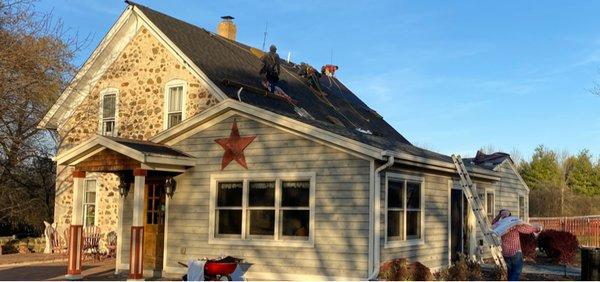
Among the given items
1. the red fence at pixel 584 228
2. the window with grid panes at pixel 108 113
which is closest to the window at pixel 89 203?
the window with grid panes at pixel 108 113

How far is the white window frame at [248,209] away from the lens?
1320 centimetres

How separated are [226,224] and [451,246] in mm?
5938

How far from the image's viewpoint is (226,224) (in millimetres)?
14219

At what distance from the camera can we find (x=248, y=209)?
45.9ft

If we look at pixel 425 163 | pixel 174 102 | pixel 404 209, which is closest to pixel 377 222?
pixel 404 209

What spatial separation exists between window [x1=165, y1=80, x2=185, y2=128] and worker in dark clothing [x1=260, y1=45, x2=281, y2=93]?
8.54ft

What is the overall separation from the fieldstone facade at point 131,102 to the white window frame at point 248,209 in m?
5.55

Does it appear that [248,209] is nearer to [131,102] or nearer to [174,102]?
[174,102]

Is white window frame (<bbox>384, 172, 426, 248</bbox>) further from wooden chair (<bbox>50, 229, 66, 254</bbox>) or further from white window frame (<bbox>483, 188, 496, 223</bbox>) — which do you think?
wooden chair (<bbox>50, 229, 66, 254</bbox>)

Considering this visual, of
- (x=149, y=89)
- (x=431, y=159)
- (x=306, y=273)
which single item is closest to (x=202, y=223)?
(x=306, y=273)

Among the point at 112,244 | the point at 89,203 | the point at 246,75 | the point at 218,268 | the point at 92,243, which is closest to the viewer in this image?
the point at 218,268

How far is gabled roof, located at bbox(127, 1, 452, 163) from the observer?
1967 centimetres

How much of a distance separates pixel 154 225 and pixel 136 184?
200cm

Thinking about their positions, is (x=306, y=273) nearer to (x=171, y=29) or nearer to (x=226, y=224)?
(x=226, y=224)
